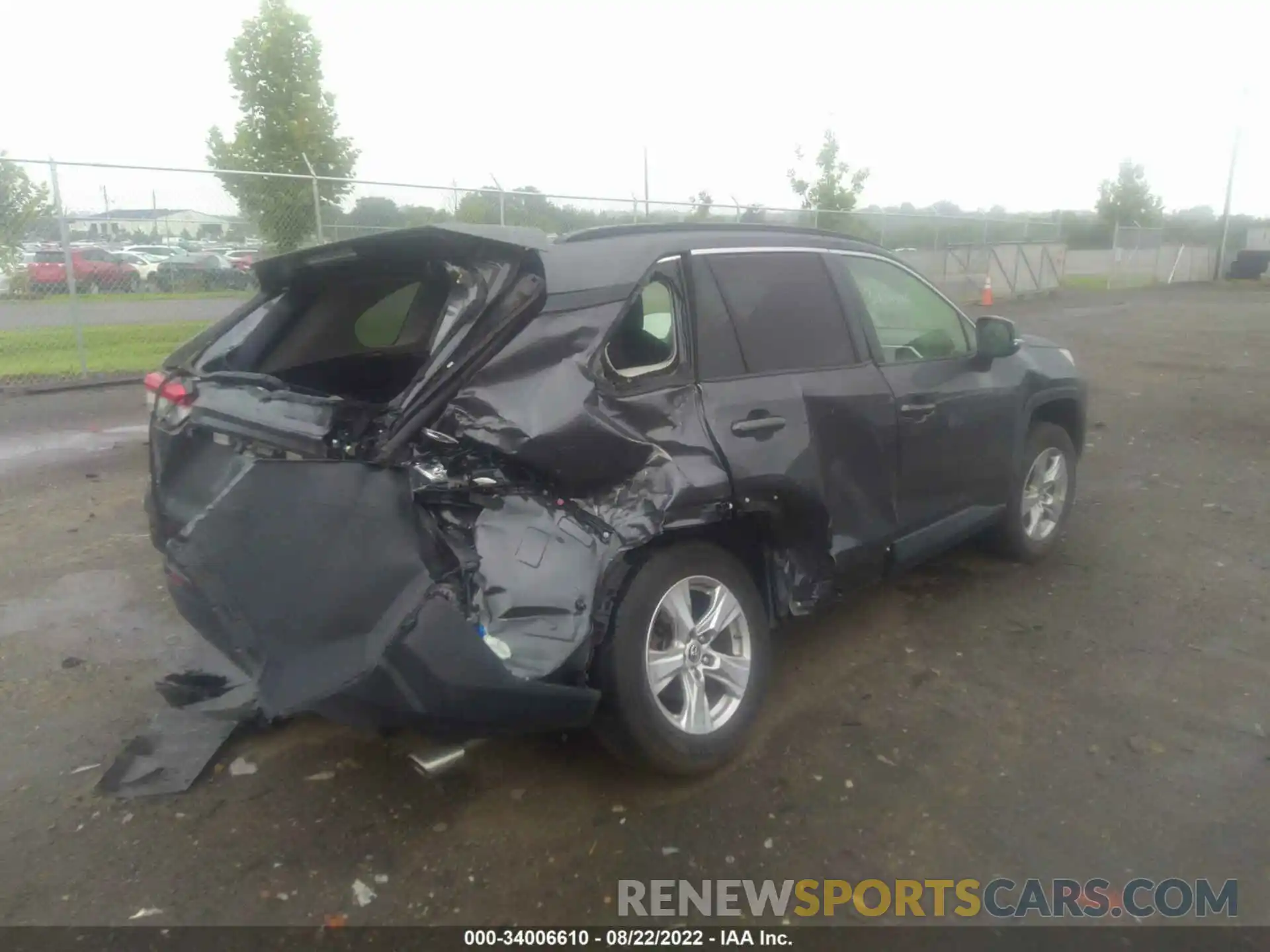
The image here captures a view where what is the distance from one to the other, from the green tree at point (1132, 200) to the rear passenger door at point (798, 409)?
57338mm

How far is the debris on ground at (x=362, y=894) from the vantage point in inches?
106

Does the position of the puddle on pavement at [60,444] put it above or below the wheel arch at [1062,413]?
below

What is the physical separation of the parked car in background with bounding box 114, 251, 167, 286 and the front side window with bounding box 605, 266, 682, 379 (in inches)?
386

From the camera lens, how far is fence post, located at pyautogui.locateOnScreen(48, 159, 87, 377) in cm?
1009

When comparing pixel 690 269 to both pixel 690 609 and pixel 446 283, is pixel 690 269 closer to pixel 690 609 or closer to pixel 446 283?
pixel 446 283

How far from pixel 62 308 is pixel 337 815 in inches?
391

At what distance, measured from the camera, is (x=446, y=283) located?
3.64 meters

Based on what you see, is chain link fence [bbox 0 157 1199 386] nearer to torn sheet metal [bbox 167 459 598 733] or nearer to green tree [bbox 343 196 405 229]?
green tree [bbox 343 196 405 229]

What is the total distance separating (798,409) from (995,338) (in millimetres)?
1580

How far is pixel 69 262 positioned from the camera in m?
10.4

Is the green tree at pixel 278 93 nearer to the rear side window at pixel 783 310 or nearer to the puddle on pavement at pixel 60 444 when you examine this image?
the puddle on pavement at pixel 60 444

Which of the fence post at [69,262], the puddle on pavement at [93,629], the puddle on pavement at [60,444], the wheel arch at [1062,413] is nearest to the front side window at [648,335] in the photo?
the puddle on pavement at [93,629]

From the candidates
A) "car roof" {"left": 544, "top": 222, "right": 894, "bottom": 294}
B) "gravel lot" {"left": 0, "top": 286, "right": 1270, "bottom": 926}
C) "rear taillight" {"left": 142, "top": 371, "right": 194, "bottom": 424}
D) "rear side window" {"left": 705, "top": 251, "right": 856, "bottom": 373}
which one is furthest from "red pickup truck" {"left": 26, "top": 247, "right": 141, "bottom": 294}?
"rear side window" {"left": 705, "top": 251, "right": 856, "bottom": 373}

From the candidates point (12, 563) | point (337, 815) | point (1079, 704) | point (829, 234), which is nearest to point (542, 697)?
point (337, 815)
